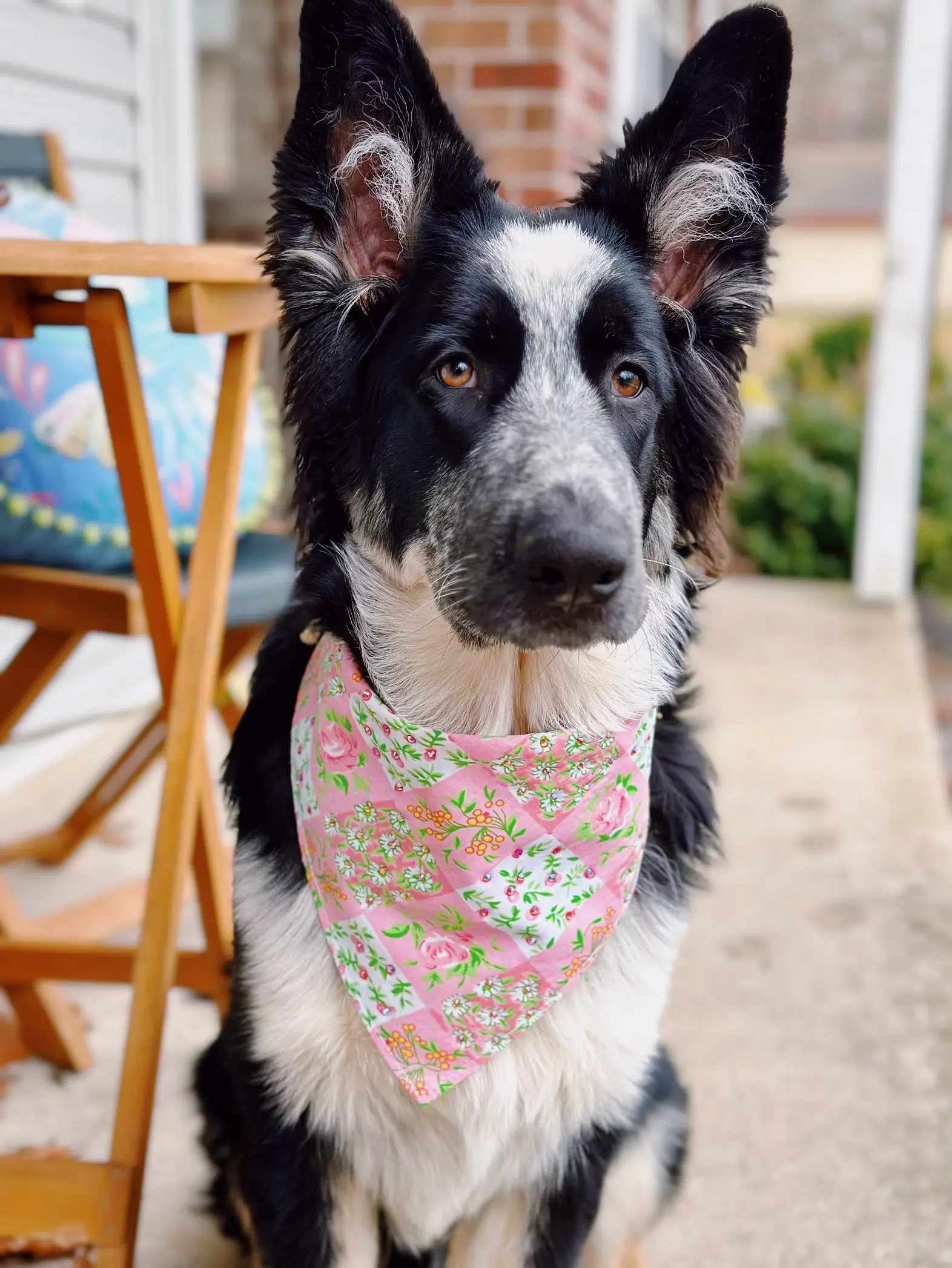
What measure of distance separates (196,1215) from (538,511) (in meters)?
1.35

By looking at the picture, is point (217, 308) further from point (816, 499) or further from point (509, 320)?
point (816, 499)

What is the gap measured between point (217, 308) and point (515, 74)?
12.0ft

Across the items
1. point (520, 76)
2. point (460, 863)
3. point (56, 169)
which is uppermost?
point (520, 76)

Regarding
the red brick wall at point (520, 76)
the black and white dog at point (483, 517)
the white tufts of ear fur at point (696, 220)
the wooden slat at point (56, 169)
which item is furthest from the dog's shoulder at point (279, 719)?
the red brick wall at point (520, 76)

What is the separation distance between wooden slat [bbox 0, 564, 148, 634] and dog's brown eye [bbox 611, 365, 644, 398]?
90 cm

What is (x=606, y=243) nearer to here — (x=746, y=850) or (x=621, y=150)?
(x=621, y=150)

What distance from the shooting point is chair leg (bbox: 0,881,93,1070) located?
2.30 metres

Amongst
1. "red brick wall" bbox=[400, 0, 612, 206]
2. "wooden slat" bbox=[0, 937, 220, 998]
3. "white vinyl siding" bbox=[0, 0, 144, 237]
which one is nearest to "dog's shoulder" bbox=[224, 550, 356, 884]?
"wooden slat" bbox=[0, 937, 220, 998]

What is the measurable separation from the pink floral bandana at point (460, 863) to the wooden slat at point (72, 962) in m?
0.61

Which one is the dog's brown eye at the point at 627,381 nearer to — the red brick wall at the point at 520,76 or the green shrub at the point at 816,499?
the red brick wall at the point at 520,76

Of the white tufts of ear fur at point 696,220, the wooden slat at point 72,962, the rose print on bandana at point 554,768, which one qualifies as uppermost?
the white tufts of ear fur at point 696,220

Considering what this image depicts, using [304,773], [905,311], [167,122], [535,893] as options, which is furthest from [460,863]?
[905,311]

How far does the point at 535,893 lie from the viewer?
64.4 inches

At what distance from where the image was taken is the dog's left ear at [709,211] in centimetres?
151
